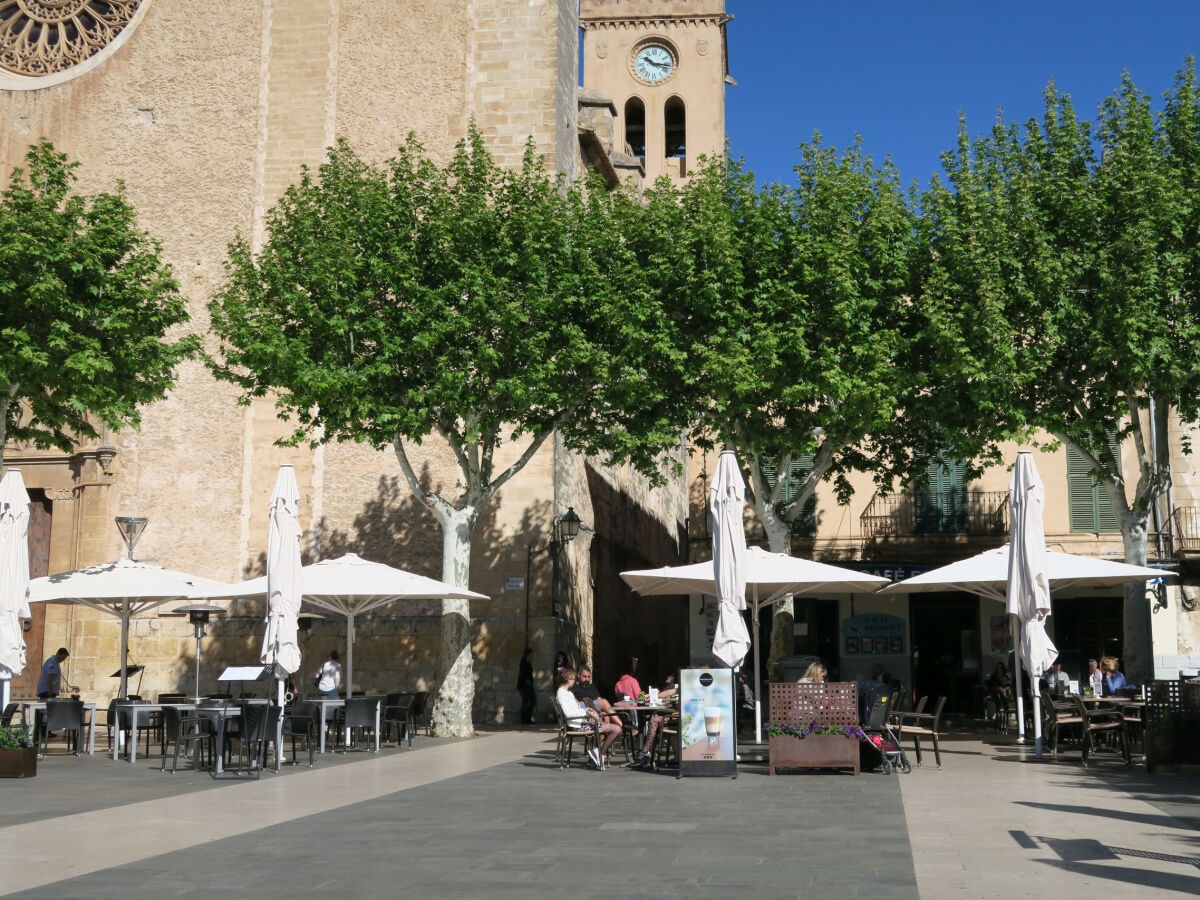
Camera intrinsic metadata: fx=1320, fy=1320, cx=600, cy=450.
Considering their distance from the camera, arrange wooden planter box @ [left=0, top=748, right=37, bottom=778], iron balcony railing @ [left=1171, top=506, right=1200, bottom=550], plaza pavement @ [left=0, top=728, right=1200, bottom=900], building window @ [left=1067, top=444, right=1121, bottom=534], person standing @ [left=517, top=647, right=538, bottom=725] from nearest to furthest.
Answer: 1. plaza pavement @ [left=0, top=728, right=1200, bottom=900]
2. wooden planter box @ [left=0, top=748, right=37, bottom=778]
3. person standing @ [left=517, top=647, right=538, bottom=725]
4. iron balcony railing @ [left=1171, top=506, right=1200, bottom=550]
5. building window @ [left=1067, top=444, right=1121, bottom=534]

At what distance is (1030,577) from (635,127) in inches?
1713

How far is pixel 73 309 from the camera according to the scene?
1866 cm

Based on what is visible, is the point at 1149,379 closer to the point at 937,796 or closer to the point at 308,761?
the point at 937,796

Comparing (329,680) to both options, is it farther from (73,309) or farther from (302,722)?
(73,309)

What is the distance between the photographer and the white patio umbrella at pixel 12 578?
51.6 feet

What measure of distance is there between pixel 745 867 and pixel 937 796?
15.6 ft

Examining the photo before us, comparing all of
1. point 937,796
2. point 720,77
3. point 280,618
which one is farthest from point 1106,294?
point 720,77

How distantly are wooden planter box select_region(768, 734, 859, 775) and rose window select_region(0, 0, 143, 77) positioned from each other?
2311 cm

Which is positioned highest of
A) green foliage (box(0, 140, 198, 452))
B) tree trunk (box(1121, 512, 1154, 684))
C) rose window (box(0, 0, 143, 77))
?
rose window (box(0, 0, 143, 77))

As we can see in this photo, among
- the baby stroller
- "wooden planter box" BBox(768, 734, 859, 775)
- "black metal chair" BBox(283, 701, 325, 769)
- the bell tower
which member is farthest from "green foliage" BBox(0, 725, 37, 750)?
the bell tower

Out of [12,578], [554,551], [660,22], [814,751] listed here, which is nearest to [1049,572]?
[814,751]

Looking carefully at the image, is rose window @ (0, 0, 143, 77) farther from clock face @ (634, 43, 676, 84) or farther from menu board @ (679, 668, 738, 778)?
clock face @ (634, 43, 676, 84)

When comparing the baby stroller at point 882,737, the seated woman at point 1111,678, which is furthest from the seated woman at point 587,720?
the seated woman at point 1111,678

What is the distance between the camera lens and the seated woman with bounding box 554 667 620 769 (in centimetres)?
1556
